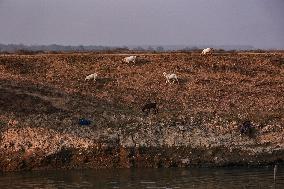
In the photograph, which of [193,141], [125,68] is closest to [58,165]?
[193,141]

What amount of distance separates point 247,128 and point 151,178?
10771mm

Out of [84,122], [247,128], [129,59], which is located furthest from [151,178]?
[129,59]

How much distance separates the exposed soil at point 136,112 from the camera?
4803 centimetres

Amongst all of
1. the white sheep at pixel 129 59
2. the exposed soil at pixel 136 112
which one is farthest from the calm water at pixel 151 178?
the white sheep at pixel 129 59

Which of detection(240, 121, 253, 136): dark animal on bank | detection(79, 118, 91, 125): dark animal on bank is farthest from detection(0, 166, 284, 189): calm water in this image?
detection(79, 118, 91, 125): dark animal on bank

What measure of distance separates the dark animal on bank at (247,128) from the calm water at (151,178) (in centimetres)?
390

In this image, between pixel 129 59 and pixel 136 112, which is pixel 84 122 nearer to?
pixel 136 112

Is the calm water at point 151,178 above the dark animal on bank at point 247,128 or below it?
below

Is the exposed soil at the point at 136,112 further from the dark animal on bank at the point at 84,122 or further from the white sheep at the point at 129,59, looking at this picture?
the white sheep at the point at 129,59

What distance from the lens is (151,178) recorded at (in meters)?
44.1

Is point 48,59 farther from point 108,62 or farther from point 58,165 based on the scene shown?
point 58,165

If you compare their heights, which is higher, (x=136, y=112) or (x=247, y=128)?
(x=136, y=112)

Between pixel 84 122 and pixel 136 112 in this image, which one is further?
pixel 136 112

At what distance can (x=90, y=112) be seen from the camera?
53.3 m
